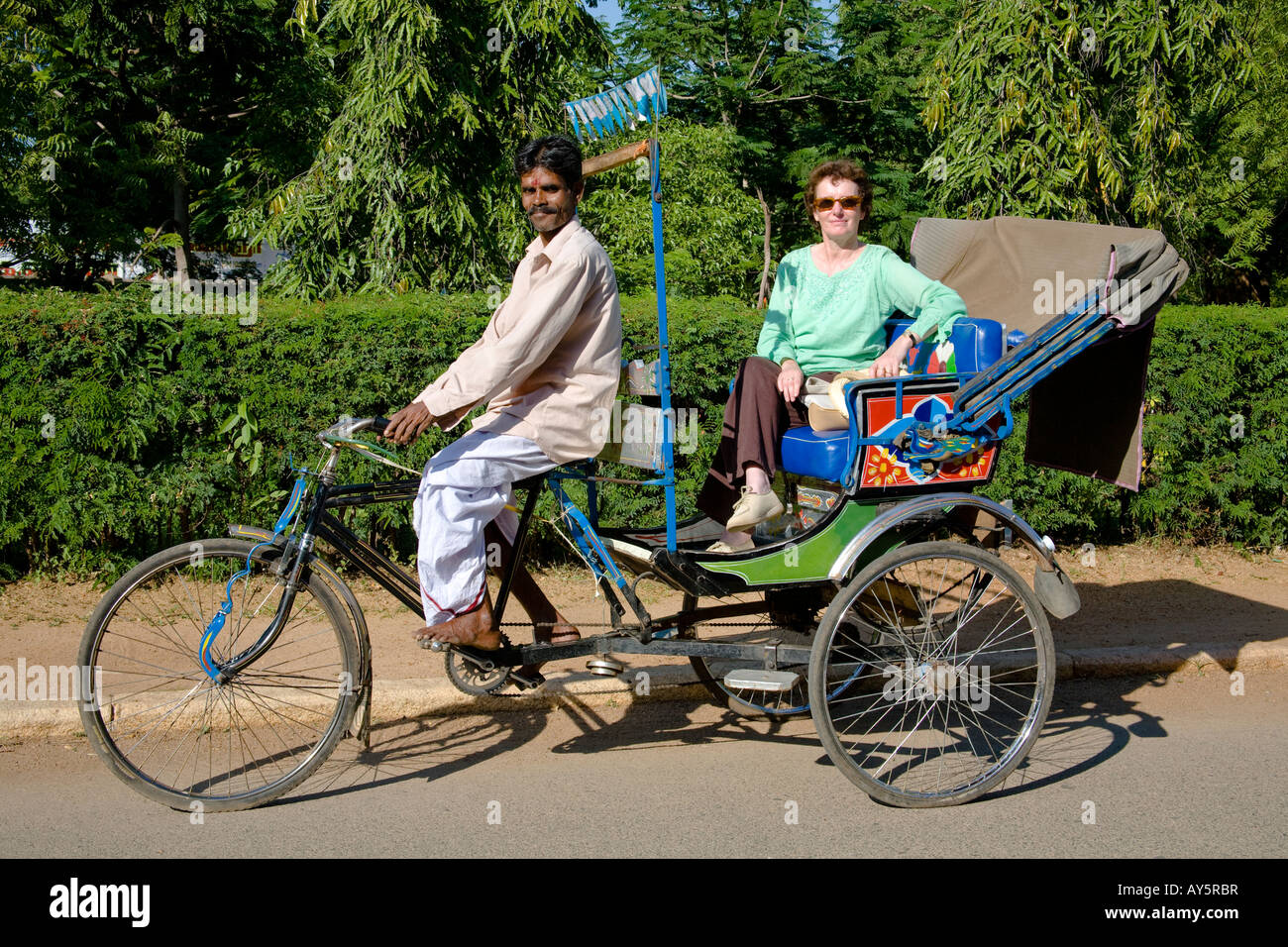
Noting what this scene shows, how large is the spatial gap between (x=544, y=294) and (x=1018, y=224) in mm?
2281

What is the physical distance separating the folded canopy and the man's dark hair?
187 cm

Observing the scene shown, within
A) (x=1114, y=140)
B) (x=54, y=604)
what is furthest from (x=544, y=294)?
(x=1114, y=140)

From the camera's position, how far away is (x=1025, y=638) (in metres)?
5.83

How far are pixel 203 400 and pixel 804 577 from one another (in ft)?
12.5

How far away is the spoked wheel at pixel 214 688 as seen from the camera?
380cm

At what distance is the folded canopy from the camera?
410cm

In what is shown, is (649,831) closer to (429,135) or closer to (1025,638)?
(1025,638)

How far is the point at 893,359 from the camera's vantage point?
4340mm

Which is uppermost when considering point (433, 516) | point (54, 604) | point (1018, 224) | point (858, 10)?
point (858, 10)

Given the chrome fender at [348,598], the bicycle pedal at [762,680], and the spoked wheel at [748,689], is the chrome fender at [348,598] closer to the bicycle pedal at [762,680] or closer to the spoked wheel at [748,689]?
the spoked wheel at [748,689]

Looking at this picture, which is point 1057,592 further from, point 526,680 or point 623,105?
point 623,105

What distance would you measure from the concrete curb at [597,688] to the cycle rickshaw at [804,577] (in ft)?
0.79

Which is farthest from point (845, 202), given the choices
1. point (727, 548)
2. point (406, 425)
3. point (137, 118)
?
point (137, 118)

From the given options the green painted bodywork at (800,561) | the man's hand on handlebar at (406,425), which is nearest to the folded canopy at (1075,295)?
the green painted bodywork at (800,561)
